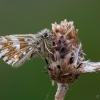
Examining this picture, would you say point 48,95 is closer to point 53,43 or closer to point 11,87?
point 11,87

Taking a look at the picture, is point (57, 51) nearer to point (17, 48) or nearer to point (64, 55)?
point (64, 55)

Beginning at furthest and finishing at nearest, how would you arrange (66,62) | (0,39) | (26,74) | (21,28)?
(21,28)
(26,74)
(0,39)
(66,62)

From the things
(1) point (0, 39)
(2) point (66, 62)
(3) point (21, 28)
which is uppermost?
(3) point (21, 28)

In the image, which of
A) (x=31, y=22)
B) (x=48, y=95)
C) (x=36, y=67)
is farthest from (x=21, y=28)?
(x=48, y=95)

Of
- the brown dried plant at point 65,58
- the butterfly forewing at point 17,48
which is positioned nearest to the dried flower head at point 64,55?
the brown dried plant at point 65,58

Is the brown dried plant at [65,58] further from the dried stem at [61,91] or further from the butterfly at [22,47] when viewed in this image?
the butterfly at [22,47]

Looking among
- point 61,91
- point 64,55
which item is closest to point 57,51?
point 64,55

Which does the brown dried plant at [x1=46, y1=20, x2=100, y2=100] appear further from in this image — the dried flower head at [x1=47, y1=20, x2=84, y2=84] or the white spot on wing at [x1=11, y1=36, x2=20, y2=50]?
the white spot on wing at [x1=11, y1=36, x2=20, y2=50]
